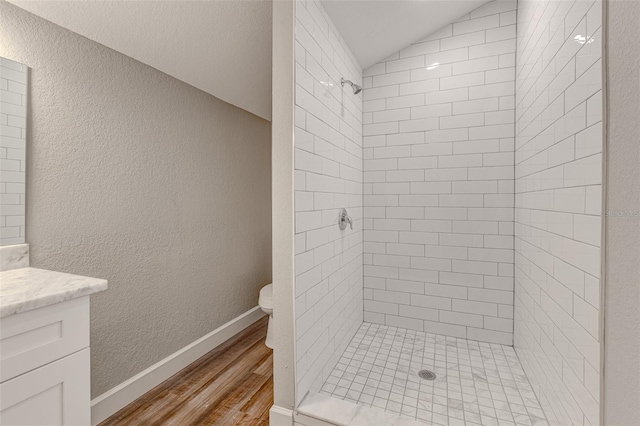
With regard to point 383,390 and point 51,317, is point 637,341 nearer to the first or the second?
point 383,390

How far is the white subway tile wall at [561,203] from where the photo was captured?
0.96 m

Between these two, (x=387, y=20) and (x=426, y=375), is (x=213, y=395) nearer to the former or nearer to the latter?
(x=426, y=375)

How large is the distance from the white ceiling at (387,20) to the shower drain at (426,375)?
2.25m

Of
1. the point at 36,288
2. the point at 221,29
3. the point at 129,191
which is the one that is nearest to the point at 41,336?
the point at 36,288

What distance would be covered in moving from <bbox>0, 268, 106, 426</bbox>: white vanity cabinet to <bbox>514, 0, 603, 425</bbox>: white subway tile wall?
1734 mm

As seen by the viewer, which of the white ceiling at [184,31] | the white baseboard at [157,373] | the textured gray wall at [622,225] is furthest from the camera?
the white baseboard at [157,373]

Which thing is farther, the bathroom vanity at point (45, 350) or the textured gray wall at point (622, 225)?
the bathroom vanity at point (45, 350)

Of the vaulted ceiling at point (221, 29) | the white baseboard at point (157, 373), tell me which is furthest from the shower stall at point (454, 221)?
the white baseboard at point (157, 373)

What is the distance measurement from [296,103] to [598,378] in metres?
1.52

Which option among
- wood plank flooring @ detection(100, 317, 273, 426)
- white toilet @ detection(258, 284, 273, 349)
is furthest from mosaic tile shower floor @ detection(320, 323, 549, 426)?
white toilet @ detection(258, 284, 273, 349)

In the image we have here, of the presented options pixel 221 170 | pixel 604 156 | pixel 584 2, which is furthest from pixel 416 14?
pixel 221 170

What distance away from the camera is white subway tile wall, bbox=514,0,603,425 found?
961 mm

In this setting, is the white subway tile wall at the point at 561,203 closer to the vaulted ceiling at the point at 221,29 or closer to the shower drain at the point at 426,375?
the shower drain at the point at 426,375

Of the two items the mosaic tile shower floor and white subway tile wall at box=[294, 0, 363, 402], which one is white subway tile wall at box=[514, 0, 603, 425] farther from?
white subway tile wall at box=[294, 0, 363, 402]
